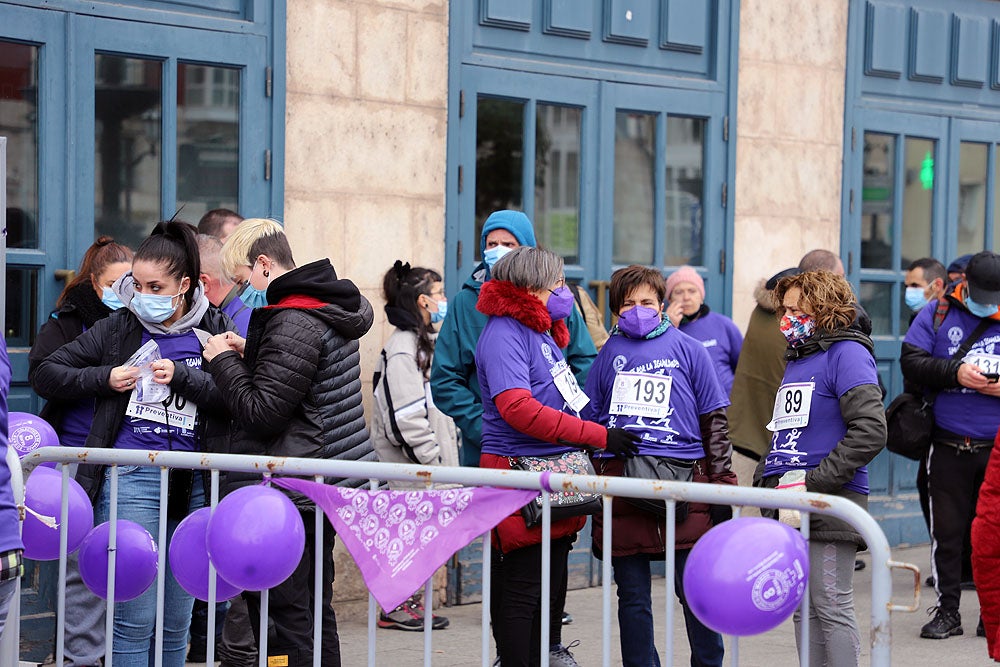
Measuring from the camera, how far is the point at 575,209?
27.3 ft

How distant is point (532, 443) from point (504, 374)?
279 millimetres

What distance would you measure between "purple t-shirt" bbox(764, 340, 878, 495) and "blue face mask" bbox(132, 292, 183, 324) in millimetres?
2231

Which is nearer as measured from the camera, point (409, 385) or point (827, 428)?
point (827, 428)

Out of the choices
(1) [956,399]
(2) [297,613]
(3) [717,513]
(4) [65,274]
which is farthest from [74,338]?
(1) [956,399]

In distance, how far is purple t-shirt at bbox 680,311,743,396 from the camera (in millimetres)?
8055

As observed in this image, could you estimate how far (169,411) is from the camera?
16.5 feet

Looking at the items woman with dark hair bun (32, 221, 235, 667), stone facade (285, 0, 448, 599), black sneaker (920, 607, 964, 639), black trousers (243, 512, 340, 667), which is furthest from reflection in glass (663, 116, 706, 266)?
black trousers (243, 512, 340, 667)

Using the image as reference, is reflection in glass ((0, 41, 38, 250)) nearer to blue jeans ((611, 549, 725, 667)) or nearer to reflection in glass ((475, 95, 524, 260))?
reflection in glass ((475, 95, 524, 260))

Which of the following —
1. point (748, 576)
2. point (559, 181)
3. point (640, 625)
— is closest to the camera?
point (748, 576)

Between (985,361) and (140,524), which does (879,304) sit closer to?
(985,361)

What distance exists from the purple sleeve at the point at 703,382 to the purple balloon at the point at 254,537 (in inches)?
77.2

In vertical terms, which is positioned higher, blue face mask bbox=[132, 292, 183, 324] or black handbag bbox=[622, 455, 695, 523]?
blue face mask bbox=[132, 292, 183, 324]

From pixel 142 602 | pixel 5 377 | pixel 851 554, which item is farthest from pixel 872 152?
pixel 5 377

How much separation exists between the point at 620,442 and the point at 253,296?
139cm
